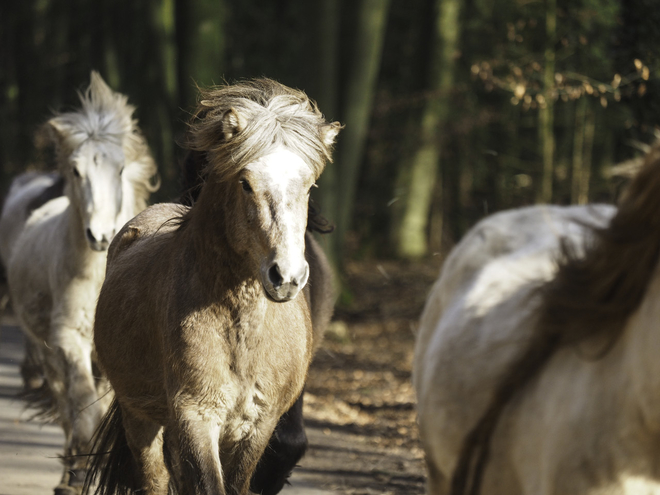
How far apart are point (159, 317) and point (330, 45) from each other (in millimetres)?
9314

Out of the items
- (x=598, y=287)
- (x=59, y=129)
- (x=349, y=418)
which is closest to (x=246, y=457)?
(x=598, y=287)

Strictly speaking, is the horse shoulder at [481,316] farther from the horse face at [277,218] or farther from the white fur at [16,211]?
the white fur at [16,211]

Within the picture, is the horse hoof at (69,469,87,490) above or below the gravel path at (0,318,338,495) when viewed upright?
above

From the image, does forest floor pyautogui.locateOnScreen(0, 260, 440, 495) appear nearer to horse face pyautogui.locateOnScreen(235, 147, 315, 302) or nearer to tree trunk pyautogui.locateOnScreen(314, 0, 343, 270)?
tree trunk pyautogui.locateOnScreen(314, 0, 343, 270)

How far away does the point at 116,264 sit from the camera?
16.0 ft

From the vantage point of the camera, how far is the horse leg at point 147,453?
4582 mm

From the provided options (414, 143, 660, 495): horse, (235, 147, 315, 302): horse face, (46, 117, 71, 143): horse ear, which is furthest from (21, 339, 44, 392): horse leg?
(414, 143, 660, 495): horse

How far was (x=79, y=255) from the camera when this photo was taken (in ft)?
20.6

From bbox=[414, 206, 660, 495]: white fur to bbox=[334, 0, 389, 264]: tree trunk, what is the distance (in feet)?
34.6

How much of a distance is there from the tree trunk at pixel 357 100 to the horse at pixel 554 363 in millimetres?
10711

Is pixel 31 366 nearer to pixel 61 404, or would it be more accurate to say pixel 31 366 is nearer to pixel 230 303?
pixel 61 404

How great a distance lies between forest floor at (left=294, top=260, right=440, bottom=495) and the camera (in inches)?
261

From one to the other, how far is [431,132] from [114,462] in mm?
16663

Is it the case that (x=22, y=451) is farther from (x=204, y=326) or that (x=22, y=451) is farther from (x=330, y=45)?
(x=330, y=45)
